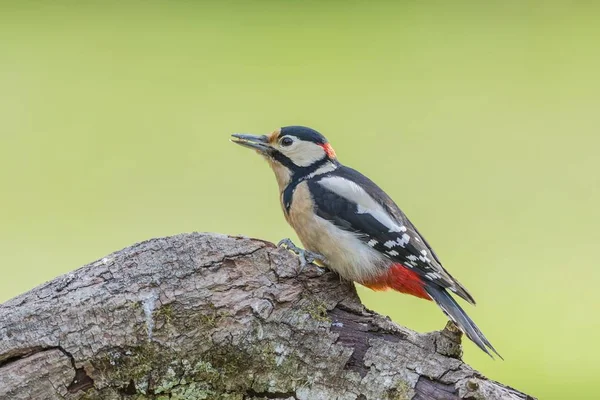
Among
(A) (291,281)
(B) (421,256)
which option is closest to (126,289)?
(A) (291,281)

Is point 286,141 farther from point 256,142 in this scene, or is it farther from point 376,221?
point 376,221

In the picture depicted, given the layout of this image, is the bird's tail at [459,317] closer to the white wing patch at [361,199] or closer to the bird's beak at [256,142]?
the white wing patch at [361,199]

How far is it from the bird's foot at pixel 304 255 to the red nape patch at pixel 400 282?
0.67 feet

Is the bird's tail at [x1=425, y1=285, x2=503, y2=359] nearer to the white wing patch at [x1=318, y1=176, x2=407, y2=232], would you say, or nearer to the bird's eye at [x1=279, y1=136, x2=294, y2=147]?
the white wing patch at [x1=318, y1=176, x2=407, y2=232]

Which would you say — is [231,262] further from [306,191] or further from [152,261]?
[306,191]

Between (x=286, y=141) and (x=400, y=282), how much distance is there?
727 mm

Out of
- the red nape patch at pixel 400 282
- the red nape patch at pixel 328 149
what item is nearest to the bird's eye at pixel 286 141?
the red nape patch at pixel 328 149

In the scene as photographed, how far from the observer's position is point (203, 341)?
A: 7.87 feet

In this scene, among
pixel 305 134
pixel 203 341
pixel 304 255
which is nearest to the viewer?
pixel 203 341

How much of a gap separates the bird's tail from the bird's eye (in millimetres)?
805

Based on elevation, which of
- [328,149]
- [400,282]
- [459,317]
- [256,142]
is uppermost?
[256,142]

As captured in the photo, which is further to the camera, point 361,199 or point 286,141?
point 286,141

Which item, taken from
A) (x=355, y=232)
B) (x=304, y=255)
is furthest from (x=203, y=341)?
(x=355, y=232)

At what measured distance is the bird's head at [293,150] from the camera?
321cm
